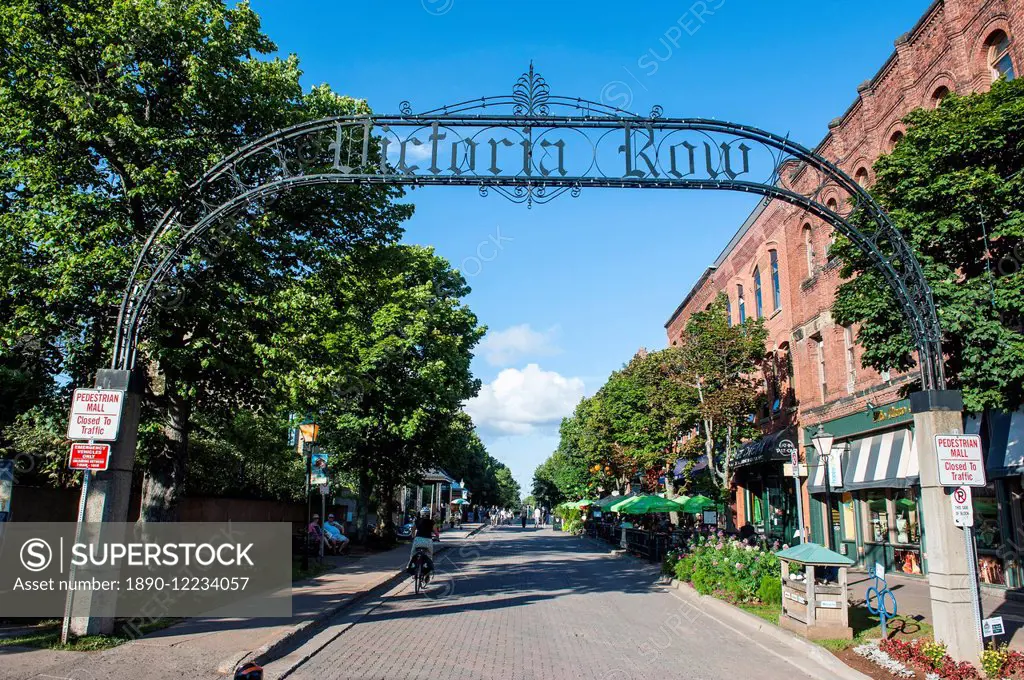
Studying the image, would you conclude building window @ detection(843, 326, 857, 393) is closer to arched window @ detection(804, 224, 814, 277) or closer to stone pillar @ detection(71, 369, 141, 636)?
arched window @ detection(804, 224, 814, 277)

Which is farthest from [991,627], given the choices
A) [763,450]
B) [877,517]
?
[763,450]

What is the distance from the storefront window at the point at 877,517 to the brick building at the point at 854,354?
0.04 metres

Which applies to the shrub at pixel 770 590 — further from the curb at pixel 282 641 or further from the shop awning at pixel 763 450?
the shop awning at pixel 763 450

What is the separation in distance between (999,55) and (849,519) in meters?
13.8

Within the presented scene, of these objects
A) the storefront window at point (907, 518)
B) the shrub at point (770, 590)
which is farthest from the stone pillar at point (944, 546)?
the storefront window at point (907, 518)

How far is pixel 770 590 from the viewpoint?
44.1 feet

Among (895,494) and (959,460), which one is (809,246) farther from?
(959,460)

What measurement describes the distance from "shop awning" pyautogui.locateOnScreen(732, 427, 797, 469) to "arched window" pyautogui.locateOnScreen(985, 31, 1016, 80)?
1309 centimetres

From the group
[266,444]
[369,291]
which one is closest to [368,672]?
[369,291]

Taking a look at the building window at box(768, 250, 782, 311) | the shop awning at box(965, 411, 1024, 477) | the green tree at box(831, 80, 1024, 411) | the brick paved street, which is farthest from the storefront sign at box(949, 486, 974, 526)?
the building window at box(768, 250, 782, 311)

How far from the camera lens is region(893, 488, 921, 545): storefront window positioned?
757 inches

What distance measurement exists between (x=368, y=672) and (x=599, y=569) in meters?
16.2

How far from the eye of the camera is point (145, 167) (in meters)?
12.6

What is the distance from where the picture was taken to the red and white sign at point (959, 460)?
8742 mm
